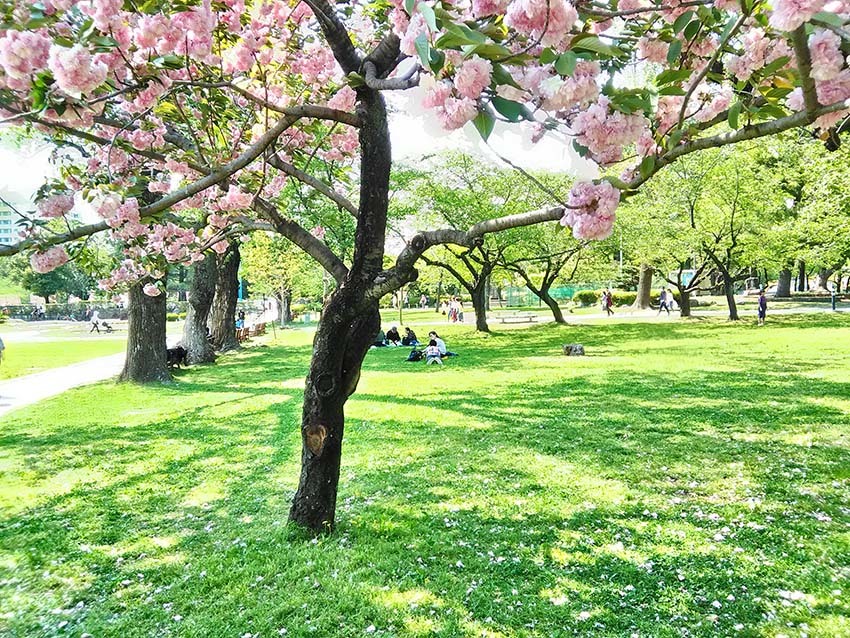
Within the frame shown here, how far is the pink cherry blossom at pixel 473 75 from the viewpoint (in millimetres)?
1781

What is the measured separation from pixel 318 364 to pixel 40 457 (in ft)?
15.9

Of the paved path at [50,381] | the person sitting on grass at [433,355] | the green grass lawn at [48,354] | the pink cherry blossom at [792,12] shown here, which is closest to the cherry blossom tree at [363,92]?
the pink cherry blossom at [792,12]

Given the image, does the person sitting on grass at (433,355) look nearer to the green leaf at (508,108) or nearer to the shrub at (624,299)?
the green leaf at (508,108)

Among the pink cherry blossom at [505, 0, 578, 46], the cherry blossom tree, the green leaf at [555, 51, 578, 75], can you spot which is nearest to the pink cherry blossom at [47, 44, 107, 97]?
the cherry blossom tree

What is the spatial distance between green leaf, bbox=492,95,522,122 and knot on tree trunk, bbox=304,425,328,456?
2.83 meters

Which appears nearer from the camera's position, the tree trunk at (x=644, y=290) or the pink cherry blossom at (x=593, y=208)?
the pink cherry blossom at (x=593, y=208)

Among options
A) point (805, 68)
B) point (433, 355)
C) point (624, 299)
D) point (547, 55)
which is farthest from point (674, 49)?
point (624, 299)

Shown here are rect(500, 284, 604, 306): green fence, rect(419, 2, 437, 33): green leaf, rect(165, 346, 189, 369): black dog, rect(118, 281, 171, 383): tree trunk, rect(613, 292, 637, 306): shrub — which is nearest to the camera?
rect(419, 2, 437, 33): green leaf

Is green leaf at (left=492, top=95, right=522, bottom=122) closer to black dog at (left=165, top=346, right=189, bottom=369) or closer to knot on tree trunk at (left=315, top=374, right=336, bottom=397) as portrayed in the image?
knot on tree trunk at (left=315, top=374, right=336, bottom=397)

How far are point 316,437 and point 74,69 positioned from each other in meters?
2.79

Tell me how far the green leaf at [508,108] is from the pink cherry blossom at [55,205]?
3.23m

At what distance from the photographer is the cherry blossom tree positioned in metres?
1.86

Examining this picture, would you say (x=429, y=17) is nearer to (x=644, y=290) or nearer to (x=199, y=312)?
(x=199, y=312)

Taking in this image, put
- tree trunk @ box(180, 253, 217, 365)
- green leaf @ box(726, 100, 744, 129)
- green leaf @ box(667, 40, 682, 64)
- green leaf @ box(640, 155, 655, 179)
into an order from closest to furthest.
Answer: green leaf @ box(667, 40, 682, 64) < green leaf @ box(726, 100, 744, 129) < green leaf @ box(640, 155, 655, 179) < tree trunk @ box(180, 253, 217, 365)
